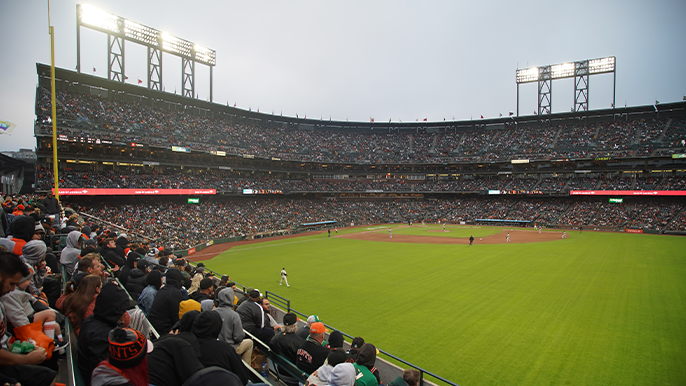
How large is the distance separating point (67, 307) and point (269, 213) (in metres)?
53.6

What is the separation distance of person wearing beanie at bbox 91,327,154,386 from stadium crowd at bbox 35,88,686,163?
4795cm

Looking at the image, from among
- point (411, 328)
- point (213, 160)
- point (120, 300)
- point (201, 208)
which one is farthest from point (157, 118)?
point (120, 300)

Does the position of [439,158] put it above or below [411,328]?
above

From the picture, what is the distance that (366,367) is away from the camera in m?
5.00

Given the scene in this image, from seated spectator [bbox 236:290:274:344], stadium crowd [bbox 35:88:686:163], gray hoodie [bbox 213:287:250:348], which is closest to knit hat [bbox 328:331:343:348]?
gray hoodie [bbox 213:287:250:348]

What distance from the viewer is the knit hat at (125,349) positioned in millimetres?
2736

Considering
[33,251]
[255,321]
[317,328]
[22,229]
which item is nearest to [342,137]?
[255,321]

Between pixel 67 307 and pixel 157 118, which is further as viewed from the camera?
pixel 157 118

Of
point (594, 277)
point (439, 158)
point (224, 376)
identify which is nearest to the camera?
point (224, 376)

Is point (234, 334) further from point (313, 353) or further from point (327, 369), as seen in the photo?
point (327, 369)

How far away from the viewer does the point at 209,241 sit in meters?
40.3

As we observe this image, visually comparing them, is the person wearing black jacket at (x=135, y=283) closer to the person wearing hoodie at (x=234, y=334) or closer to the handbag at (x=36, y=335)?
the person wearing hoodie at (x=234, y=334)

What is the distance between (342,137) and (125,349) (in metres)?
82.2

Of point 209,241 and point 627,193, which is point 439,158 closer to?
point 627,193
